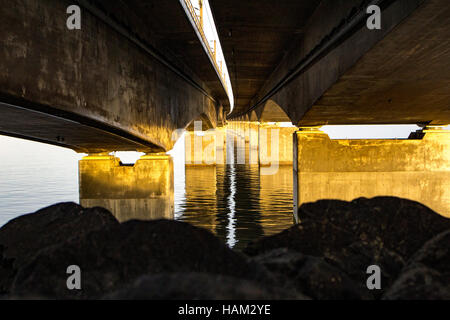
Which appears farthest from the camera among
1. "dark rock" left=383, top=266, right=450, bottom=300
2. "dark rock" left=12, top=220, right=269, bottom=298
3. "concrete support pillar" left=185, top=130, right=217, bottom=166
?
"concrete support pillar" left=185, top=130, right=217, bottom=166

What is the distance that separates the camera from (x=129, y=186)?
509 inches

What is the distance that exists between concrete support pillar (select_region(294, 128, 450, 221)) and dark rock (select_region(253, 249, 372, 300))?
34.6ft

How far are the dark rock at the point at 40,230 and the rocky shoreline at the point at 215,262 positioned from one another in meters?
0.02

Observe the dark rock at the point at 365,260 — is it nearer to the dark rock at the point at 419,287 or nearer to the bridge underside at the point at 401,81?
the dark rock at the point at 419,287

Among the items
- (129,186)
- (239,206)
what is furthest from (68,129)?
(239,206)

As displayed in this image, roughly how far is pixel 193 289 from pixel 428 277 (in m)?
2.47

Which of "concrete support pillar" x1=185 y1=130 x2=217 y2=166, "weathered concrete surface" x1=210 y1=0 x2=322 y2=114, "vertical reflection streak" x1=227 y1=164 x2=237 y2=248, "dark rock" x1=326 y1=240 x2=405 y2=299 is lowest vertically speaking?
"vertical reflection streak" x1=227 y1=164 x2=237 y2=248

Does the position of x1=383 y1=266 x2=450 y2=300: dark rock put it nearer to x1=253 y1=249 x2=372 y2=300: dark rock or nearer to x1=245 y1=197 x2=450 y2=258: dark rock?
x1=253 y1=249 x2=372 y2=300: dark rock

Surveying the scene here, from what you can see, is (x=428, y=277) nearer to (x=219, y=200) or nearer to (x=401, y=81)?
(x=401, y=81)

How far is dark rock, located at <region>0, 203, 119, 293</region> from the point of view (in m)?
4.52

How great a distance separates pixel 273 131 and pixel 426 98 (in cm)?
2396

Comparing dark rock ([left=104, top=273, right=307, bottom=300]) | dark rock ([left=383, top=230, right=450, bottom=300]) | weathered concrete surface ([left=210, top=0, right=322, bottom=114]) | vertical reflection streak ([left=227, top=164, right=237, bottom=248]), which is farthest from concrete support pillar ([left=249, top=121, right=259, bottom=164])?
dark rock ([left=104, top=273, right=307, bottom=300])

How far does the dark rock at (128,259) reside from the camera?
327cm

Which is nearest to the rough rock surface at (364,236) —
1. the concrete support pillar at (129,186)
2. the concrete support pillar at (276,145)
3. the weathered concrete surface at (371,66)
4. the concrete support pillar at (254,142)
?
the weathered concrete surface at (371,66)
